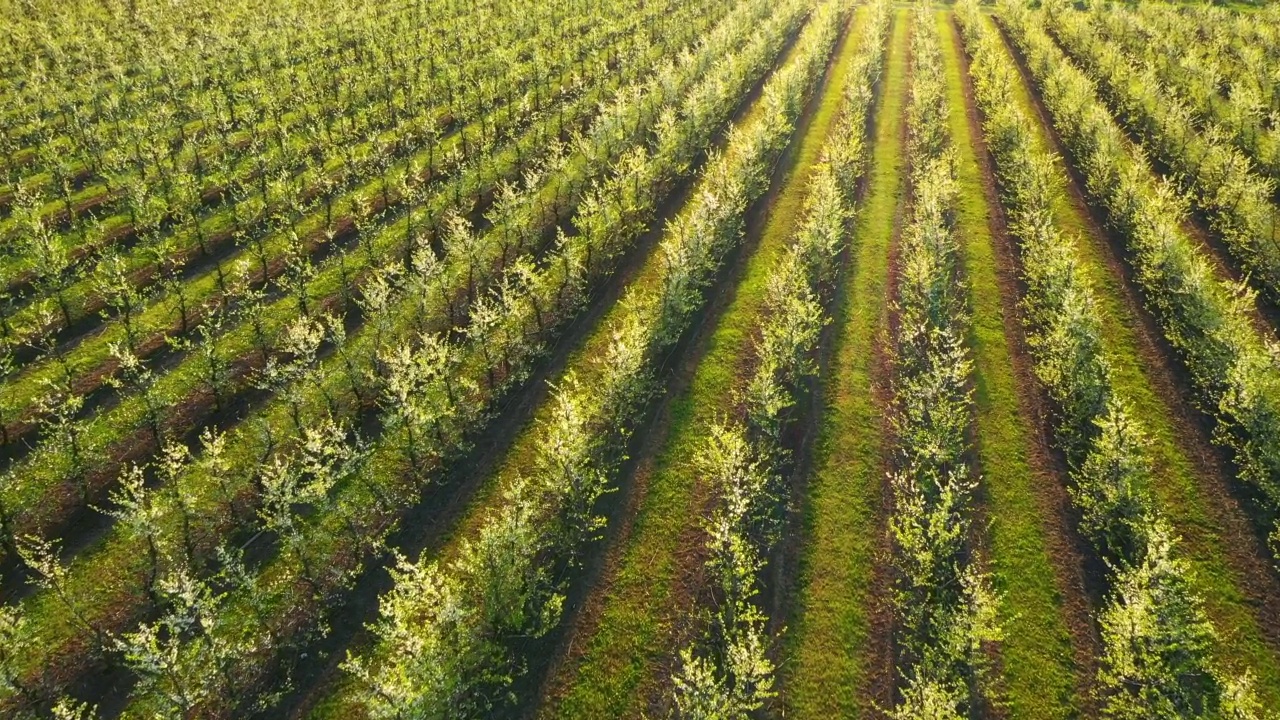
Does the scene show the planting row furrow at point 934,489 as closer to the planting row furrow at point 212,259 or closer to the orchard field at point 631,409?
the orchard field at point 631,409

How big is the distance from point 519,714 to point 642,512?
40.7ft

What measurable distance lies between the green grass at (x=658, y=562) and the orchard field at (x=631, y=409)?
0.75ft

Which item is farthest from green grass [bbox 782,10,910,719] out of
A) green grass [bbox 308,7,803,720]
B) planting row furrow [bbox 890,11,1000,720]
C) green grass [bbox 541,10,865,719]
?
green grass [bbox 308,7,803,720]

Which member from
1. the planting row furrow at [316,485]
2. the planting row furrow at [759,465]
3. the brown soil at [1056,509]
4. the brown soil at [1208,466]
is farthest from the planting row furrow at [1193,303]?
the planting row furrow at [316,485]

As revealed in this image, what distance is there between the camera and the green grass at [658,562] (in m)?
30.9

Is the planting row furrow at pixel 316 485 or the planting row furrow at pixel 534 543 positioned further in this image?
the planting row furrow at pixel 316 485

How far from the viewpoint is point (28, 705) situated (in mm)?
28516

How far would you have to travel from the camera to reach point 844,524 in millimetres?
37500

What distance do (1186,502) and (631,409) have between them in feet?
108

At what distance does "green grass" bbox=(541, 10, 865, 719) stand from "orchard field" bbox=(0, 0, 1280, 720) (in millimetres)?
228

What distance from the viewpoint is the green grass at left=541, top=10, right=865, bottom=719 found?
3088cm

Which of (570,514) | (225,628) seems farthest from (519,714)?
(225,628)

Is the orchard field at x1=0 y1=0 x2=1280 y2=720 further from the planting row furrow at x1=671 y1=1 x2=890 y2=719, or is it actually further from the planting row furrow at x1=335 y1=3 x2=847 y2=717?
the planting row furrow at x1=671 y1=1 x2=890 y2=719

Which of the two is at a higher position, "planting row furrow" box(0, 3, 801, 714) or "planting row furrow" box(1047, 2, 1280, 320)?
"planting row furrow" box(1047, 2, 1280, 320)
